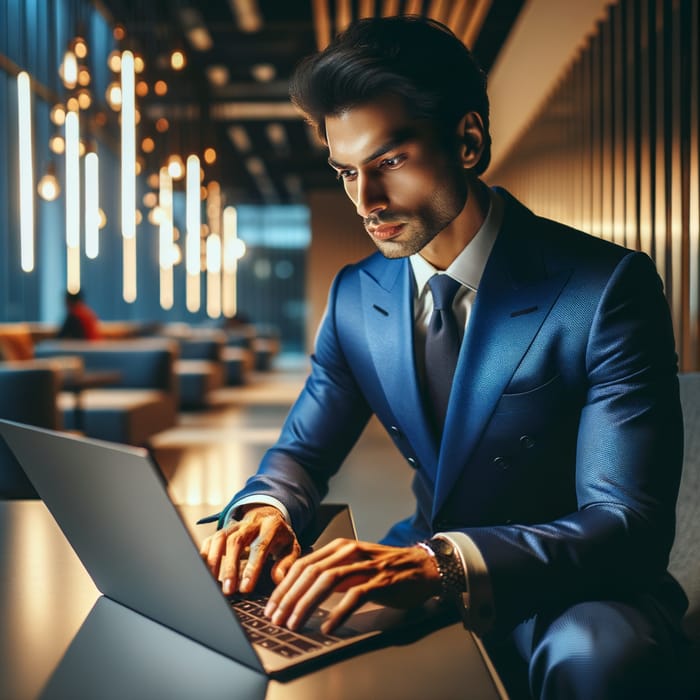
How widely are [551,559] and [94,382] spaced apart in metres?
5.41

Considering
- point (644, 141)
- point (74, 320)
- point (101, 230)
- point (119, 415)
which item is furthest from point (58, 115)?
point (101, 230)

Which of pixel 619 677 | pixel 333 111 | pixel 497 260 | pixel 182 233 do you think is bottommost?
pixel 619 677

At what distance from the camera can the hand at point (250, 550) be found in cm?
91

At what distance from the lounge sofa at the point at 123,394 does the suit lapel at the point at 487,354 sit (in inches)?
195

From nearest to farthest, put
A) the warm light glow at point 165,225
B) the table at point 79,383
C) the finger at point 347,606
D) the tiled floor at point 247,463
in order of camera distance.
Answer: the finger at point 347,606
the tiled floor at point 247,463
the table at point 79,383
the warm light glow at point 165,225

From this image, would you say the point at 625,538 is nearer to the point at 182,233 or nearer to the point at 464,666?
the point at 464,666

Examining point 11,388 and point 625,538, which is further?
point 11,388

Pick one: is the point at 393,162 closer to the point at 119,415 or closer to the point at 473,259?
the point at 473,259

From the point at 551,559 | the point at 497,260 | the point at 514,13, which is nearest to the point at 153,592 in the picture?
the point at 551,559

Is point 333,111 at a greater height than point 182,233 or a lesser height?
lesser

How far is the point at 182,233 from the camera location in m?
20.6

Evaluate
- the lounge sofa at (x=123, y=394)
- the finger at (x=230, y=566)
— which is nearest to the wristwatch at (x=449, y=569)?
the finger at (x=230, y=566)

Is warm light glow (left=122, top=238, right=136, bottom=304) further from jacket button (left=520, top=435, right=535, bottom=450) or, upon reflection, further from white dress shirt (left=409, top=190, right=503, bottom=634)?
jacket button (left=520, top=435, right=535, bottom=450)

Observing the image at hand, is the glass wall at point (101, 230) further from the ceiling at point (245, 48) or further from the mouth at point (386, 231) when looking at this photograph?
the mouth at point (386, 231)
